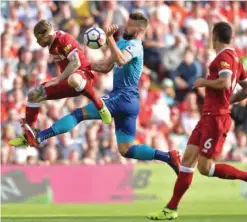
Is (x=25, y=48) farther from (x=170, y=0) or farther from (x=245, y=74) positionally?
(x=245, y=74)

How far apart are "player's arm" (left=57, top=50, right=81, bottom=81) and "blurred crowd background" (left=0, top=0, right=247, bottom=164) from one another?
15.7 ft

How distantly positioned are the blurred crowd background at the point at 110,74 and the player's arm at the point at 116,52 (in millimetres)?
5384

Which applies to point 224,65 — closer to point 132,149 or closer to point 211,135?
point 211,135

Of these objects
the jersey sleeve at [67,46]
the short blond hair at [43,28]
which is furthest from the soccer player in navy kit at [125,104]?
the short blond hair at [43,28]

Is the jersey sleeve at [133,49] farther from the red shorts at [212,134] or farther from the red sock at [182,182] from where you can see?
the red sock at [182,182]

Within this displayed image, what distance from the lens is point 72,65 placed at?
47.5 ft

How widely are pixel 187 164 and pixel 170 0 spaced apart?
1059cm

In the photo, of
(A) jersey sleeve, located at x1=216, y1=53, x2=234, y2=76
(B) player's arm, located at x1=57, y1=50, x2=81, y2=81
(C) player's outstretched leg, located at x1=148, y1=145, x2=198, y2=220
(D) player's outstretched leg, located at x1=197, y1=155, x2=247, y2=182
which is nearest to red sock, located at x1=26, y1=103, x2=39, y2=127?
(B) player's arm, located at x1=57, y1=50, x2=81, y2=81

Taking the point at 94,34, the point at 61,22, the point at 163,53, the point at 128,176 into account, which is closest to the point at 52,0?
the point at 61,22

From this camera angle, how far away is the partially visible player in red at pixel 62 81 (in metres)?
14.4

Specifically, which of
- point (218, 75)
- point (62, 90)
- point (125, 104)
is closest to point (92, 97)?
point (62, 90)

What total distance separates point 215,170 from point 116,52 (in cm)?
213

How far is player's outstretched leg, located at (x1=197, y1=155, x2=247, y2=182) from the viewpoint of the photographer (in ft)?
42.7

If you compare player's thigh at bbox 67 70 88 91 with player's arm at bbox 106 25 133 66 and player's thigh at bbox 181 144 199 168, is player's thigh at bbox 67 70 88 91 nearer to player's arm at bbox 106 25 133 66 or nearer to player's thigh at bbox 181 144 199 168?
player's arm at bbox 106 25 133 66
